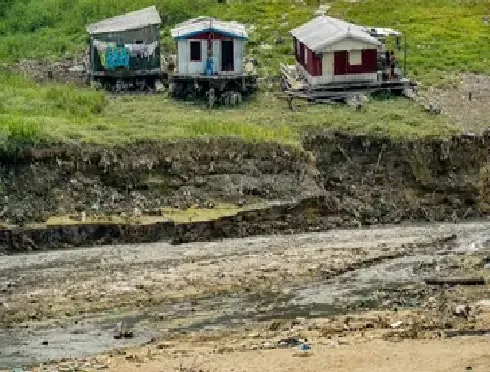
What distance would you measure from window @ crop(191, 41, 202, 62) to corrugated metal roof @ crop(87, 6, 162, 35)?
10.3 ft

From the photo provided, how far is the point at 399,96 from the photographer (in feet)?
191

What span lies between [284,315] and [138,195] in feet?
39.7

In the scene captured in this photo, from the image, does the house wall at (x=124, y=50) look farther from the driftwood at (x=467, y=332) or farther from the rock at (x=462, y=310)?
the driftwood at (x=467, y=332)

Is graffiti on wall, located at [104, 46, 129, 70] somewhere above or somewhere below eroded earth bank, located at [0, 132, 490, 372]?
above

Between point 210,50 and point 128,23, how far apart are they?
5.41m

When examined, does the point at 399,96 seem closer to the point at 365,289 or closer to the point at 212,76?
the point at 212,76

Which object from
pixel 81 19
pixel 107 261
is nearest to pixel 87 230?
pixel 107 261

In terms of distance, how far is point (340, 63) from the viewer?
58.0m

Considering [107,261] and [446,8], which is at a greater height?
[446,8]

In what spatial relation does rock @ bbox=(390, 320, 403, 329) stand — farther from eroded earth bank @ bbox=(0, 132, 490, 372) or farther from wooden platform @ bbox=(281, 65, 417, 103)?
wooden platform @ bbox=(281, 65, 417, 103)

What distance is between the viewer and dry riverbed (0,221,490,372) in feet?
109

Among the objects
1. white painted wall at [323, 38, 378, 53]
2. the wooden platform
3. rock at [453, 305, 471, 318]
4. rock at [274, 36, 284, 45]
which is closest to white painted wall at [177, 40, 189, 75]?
the wooden platform

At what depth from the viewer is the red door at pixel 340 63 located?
5781 cm

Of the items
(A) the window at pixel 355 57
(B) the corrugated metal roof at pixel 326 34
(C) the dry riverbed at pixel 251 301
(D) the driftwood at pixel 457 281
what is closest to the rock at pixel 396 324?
(C) the dry riverbed at pixel 251 301
